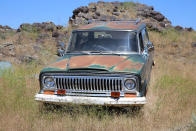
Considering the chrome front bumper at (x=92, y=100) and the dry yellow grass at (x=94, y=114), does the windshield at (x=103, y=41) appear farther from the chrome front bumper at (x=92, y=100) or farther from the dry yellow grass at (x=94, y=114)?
the chrome front bumper at (x=92, y=100)

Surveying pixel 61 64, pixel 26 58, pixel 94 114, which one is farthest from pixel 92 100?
pixel 26 58

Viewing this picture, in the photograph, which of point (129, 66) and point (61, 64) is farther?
point (61, 64)

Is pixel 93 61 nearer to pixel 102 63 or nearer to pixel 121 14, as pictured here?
pixel 102 63

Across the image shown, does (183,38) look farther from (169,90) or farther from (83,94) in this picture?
(83,94)

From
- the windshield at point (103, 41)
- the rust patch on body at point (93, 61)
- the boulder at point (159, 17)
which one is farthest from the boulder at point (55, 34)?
the rust patch on body at point (93, 61)

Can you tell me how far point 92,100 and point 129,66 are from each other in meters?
0.93

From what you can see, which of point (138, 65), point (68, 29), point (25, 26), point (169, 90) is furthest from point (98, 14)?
point (138, 65)

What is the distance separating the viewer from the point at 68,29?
17969 millimetres

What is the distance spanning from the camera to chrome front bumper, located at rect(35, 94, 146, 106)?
15.9ft

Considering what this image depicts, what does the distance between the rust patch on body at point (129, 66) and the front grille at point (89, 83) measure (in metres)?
0.26

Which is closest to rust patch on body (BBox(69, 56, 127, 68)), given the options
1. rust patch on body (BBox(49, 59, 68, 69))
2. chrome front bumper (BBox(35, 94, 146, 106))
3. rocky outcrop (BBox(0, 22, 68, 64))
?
rust patch on body (BBox(49, 59, 68, 69))

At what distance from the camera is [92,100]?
4.98m

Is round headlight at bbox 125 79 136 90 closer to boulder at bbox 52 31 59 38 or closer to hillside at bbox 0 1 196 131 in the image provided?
hillside at bbox 0 1 196 131

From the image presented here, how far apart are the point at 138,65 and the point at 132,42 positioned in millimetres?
1022
